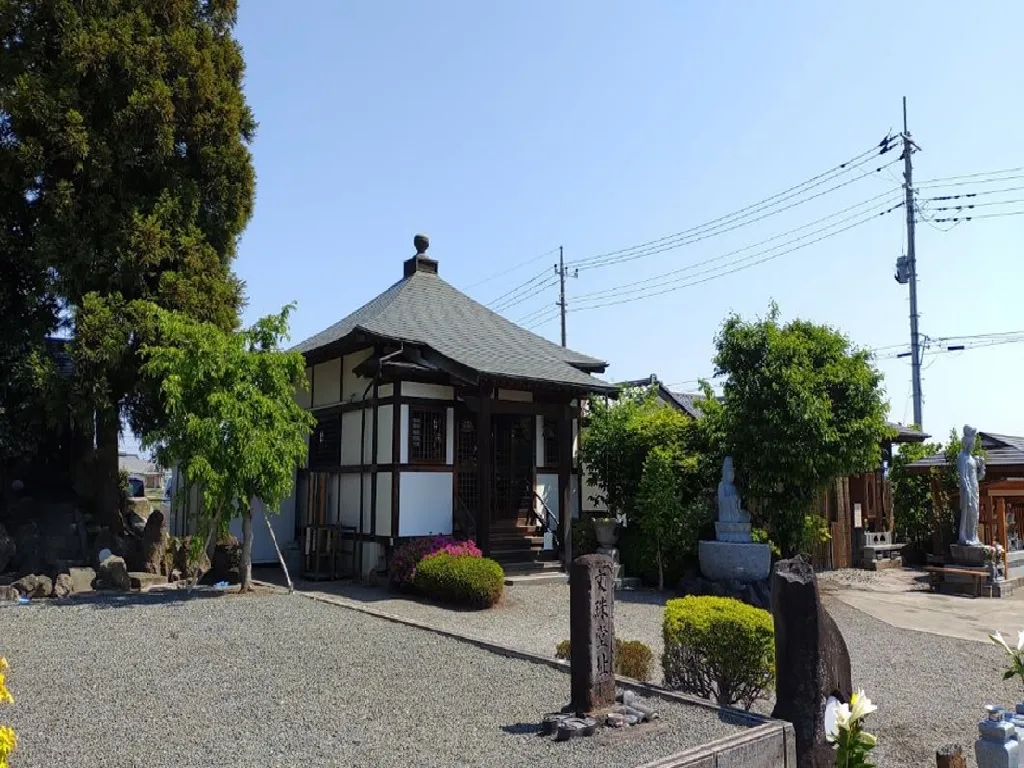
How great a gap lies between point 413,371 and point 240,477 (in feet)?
12.2

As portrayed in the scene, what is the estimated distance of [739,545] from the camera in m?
14.1

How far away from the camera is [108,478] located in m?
16.6

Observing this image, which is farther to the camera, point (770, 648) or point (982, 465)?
point (982, 465)

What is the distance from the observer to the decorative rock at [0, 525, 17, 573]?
14180 millimetres

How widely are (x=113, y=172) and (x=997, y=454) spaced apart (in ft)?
71.2

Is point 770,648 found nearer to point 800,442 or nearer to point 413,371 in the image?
point 800,442

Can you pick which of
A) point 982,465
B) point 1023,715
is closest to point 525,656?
point 1023,715

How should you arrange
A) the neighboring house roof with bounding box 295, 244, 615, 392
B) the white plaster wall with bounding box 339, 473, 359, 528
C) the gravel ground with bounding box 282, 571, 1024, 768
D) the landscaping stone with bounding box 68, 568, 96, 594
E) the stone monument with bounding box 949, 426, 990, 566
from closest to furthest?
the gravel ground with bounding box 282, 571, 1024, 768 < the landscaping stone with bounding box 68, 568, 96, 594 < the neighboring house roof with bounding box 295, 244, 615, 392 < the white plaster wall with bounding box 339, 473, 359, 528 < the stone monument with bounding box 949, 426, 990, 566

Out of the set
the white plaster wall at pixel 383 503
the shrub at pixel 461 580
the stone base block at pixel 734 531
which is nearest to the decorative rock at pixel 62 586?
the white plaster wall at pixel 383 503

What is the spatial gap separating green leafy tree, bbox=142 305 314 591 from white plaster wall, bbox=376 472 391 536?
218 centimetres

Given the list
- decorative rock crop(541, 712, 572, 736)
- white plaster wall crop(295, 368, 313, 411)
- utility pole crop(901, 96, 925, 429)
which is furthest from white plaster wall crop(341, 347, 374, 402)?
utility pole crop(901, 96, 925, 429)

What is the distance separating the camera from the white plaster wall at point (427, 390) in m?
14.7

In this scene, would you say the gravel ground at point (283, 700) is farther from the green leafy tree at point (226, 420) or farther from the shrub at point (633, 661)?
the green leafy tree at point (226, 420)

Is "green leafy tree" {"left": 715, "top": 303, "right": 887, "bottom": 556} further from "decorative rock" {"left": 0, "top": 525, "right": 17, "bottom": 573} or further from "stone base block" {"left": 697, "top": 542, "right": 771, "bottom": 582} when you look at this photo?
"decorative rock" {"left": 0, "top": 525, "right": 17, "bottom": 573}
